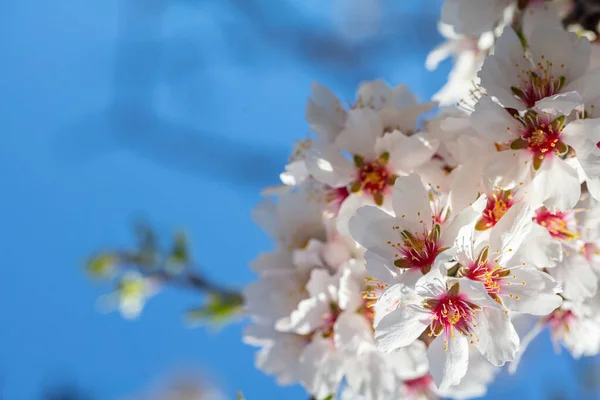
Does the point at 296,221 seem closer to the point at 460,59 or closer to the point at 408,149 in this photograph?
the point at 408,149

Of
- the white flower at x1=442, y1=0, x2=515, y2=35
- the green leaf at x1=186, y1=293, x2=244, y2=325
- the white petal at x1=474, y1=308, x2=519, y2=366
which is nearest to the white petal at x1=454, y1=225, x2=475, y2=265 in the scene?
the white petal at x1=474, y1=308, x2=519, y2=366

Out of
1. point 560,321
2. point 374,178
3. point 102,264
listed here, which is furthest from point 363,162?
point 102,264

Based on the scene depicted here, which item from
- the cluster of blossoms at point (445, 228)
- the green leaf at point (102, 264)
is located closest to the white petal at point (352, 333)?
the cluster of blossoms at point (445, 228)

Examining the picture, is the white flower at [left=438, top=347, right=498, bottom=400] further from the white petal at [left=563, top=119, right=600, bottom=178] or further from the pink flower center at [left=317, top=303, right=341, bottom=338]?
the white petal at [left=563, top=119, right=600, bottom=178]

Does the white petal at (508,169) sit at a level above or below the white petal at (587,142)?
above

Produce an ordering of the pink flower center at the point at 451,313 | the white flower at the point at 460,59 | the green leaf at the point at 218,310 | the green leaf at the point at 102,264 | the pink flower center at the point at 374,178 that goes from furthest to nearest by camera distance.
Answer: the green leaf at the point at 102,264
the green leaf at the point at 218,310
the white flower at the point at 460,59
the pink flower center at the point at 374,178
the pink flower center at the point at 451,313

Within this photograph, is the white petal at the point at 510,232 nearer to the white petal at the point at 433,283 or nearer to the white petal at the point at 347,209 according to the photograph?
the white petal at the point at 433,283

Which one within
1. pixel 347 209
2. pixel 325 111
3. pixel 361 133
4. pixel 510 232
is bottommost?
pixel 510 232
